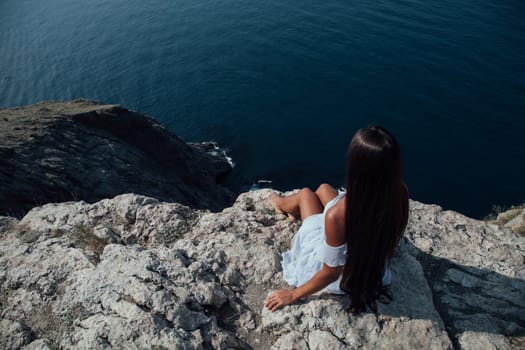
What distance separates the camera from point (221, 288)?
6266mm

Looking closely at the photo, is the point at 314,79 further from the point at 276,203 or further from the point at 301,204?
the point at 301,204

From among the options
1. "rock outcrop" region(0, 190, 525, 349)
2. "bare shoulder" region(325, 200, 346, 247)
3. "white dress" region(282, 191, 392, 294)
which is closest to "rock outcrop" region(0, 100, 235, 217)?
"rock outcrop" region(0, 190, 525, 349)

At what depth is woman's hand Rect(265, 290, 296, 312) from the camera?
19.4 feet

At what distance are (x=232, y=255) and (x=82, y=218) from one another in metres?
3.71

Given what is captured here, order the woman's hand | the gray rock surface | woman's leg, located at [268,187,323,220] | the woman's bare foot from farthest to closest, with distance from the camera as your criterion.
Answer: the gray rock surface
the woman's bare foot
woman's leg, located at [268,187,323,220]
the woman's hand

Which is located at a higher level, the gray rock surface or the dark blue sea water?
the gray rock surface

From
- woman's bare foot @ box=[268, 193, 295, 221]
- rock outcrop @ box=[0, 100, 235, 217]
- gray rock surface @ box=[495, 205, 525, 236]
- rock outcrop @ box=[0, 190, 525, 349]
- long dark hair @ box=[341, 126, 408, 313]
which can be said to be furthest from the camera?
rock outcrop @ box=[0, 100, 235, 217]

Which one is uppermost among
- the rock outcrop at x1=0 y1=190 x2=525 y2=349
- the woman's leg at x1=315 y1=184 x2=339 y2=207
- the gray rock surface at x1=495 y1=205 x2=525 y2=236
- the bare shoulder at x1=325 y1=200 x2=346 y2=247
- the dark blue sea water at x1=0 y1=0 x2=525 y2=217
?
the bare shoulder at x1=325 y1=200 x2=346 y2=247

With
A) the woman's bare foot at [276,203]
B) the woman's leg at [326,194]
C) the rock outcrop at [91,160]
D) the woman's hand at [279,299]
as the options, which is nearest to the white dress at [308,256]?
the woman's hand at [279,299]

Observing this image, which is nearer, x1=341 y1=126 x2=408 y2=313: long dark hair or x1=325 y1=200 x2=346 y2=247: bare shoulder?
x1=341 y1=126 x2=408 y2=313: long dark hair

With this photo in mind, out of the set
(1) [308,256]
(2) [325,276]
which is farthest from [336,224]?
(1) [308,256]

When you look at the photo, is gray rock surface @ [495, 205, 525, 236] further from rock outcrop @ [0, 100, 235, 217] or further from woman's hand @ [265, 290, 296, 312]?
rock outcrop @ [0, 100, 235, 217]

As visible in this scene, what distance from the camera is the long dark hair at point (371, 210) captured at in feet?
14.5

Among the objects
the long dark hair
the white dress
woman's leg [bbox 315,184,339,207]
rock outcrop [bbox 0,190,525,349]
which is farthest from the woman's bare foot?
the long dark hair
